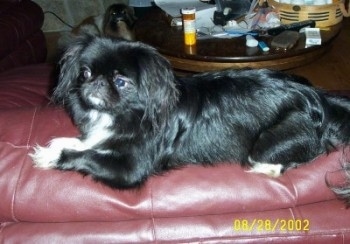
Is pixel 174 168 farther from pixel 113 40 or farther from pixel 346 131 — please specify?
pixel 346 131

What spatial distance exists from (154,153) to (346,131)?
74 centimetres

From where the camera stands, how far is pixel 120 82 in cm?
145

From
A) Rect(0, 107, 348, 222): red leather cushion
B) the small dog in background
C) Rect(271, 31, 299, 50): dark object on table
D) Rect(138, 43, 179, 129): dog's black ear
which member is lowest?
the small dog in background

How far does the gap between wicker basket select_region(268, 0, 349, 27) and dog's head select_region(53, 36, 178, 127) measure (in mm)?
1280

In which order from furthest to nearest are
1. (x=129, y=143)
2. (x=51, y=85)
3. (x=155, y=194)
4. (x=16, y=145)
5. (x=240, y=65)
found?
(x=51, y=85), (x=240, y=65), (x=129, y=143), (x=16, y=145), (x=155, y=194)

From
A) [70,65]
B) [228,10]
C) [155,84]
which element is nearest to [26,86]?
[70,65]

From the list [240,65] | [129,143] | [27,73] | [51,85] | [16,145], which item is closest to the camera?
[16,145]

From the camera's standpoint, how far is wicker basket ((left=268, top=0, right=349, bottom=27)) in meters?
2.34

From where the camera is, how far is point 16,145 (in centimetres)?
139

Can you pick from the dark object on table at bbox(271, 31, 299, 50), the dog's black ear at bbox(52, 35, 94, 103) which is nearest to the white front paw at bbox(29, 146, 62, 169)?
the dog's black ear at bbox(52, 35, 94, 103)

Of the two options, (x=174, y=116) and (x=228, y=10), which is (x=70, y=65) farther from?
(x=228, y=10)

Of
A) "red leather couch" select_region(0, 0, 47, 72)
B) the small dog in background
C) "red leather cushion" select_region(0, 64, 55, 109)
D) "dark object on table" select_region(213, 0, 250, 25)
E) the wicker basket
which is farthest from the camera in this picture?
the small dog in background

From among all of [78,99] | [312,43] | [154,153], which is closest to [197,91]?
[154,153]

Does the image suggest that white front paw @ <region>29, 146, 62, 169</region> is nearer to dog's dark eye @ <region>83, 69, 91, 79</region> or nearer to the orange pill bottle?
dog's dark eye @ <region>83, 69, 91, 79</region>
